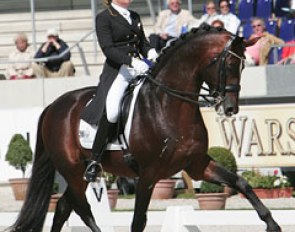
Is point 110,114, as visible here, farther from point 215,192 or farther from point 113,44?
point 215,192

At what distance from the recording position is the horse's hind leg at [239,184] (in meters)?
8.20

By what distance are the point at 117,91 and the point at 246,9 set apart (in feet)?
30.7

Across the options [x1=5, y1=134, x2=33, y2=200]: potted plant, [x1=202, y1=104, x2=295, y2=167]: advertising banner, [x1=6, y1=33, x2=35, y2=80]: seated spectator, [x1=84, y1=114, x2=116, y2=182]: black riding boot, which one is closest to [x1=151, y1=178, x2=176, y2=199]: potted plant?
[x1=202, y1=104, x2=295, y2=167]: advertising banner

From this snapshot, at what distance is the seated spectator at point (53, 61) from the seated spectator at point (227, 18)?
2.66 metres

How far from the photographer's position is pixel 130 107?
8.73 metres

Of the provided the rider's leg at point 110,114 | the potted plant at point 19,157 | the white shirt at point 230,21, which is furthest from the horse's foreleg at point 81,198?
the white shirt at point 230,21

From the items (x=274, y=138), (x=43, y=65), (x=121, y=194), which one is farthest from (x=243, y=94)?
(x=43, y=65)

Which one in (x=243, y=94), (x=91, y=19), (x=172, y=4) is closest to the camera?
(x=243, y=94)

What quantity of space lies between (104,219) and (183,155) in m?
1.60

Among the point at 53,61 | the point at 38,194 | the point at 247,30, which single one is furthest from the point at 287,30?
the point at 38,194

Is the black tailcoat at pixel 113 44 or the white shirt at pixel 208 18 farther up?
the black tailcoat at pixel 113 44

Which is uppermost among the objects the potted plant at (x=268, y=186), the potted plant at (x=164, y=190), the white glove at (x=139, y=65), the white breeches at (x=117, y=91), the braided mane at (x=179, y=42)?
the braided mane at (x=179, y=42)

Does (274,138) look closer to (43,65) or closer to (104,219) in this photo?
(43,65)

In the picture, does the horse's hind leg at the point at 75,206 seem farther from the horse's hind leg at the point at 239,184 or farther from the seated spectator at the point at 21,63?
the seated spectator at the point at 21,63
